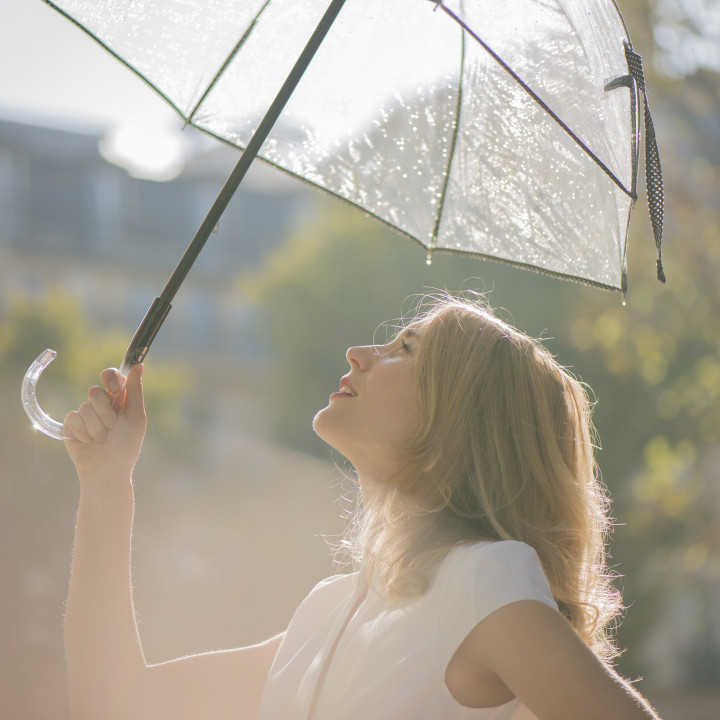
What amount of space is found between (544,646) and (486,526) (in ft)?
1.12

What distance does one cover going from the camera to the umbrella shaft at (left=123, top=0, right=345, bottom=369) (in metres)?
1.45

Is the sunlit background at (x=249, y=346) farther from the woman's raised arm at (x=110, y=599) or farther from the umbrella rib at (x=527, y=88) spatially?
the woman's raised arm at (x=110, y=599)

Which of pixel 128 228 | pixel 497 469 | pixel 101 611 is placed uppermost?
pixel 497 469

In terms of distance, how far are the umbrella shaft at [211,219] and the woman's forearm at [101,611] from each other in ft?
0.93

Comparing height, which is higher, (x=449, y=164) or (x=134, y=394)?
(x=449, y=164)

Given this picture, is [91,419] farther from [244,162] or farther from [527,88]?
[527,88]

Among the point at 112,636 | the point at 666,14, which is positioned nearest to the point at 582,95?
the point at 112,636

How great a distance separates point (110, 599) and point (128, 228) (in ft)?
63.9

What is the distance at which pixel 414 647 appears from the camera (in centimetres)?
124

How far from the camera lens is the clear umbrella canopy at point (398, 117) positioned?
1.71 metres

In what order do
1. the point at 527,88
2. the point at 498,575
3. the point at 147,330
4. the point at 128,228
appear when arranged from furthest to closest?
1. the point at 128,228
2. the point at 147,330
3. the point at 527,88
4. the point at 498,575

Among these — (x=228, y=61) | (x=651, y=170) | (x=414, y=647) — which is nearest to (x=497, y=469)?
(x=414, y=647)

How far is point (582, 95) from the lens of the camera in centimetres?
148

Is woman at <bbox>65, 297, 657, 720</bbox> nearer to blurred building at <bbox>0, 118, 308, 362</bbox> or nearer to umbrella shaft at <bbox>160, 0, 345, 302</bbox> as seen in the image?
umbrella shaft at <bbox>160, 0, 345, 302</bbox>
